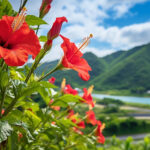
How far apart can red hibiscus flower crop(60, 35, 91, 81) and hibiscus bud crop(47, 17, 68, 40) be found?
0.05 meters

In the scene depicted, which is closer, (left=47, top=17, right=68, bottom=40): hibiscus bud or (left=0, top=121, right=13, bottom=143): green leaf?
(left=0, top=121, right=13, bottom=143): green leaf

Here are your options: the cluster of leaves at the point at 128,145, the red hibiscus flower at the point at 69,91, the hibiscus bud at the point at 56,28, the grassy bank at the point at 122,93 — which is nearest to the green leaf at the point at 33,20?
the hibiscus bud at the point at 56,28

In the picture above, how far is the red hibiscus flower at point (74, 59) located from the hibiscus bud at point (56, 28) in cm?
5

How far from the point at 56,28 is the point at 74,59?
23 cm

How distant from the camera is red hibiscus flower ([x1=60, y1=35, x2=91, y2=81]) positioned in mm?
1129

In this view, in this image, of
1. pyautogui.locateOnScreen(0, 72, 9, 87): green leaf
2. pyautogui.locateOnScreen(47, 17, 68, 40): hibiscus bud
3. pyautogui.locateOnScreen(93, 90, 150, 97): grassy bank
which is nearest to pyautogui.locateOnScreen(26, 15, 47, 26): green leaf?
pyautogui.locateOnScreen(47, 17, 68, 40): hibiscus bud

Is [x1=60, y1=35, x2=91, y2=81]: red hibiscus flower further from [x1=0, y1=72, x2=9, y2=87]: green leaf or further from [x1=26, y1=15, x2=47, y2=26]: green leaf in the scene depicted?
[x1=0, y1=72, x2=9, y2=87]: green leaf

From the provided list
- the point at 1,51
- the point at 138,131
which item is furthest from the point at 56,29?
the point at 138,131

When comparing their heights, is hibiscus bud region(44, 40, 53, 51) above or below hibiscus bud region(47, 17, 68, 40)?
A: below

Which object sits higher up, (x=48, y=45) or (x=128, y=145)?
(x=48, y=45)

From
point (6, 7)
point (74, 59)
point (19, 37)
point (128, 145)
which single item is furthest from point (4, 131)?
point (128, 145)

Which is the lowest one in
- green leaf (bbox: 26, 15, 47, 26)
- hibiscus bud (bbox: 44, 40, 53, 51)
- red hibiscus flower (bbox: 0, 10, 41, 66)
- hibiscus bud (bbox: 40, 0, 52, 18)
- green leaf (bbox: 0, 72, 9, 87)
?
green leaf (bbox: 0, 72, 9, 87)

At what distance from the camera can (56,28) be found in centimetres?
113

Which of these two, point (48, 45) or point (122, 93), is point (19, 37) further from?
point (122, 93)
